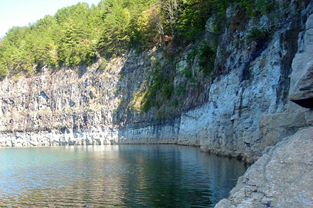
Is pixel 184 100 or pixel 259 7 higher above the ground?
pixel 259 7

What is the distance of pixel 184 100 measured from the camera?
4966 cm

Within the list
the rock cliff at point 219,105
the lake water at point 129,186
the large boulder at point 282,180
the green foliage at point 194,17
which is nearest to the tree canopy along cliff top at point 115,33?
the green foliage at point 194,17

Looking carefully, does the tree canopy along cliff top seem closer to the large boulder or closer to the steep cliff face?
the steep cliff face

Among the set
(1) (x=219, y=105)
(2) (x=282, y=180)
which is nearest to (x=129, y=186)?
(2) (x=282, y=180)

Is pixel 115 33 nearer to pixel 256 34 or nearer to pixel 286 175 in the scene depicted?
pixel 256 34

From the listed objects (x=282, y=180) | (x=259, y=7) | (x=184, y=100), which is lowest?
(x=282, y=180)

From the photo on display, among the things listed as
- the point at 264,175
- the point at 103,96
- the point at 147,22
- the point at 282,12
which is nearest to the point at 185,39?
the point at 147,22

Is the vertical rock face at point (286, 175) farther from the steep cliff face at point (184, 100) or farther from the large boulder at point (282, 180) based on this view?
the steep cliff face at point (184, 100)

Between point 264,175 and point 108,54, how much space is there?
7349 centimetres

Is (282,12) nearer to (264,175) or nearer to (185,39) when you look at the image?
(264,175)

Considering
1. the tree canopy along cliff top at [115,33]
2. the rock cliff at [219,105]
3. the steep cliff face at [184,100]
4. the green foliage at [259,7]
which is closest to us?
the rock cliff at [219,105]

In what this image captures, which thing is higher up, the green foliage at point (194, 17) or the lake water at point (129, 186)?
the green foliage at point (194, 17)

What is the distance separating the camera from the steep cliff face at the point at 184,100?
2039cm

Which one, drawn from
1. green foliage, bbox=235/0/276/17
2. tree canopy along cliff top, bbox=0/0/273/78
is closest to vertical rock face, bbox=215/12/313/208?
green foliage, bbox=235/0/276/17
